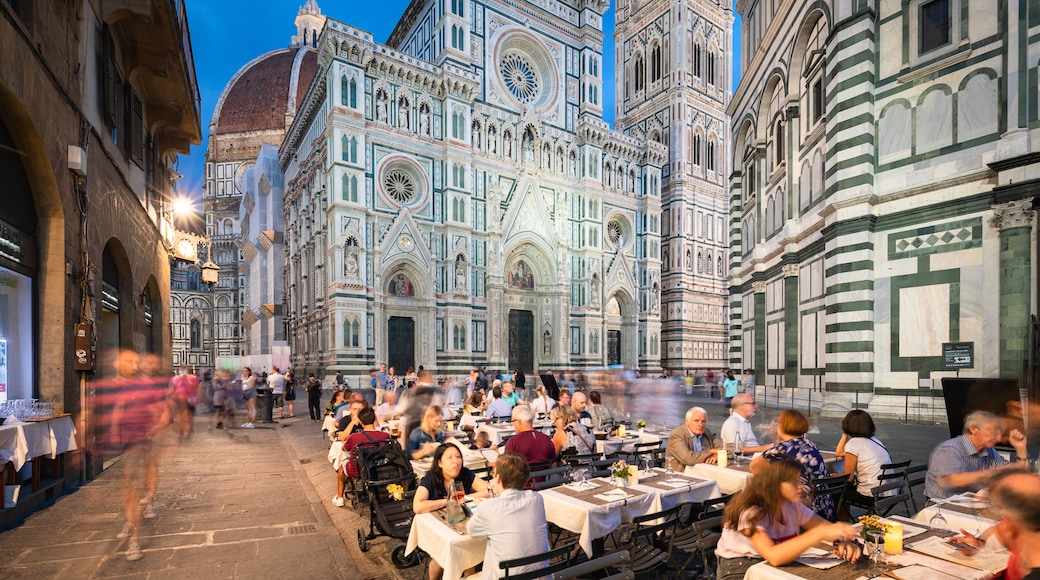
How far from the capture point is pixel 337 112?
96.4 ft

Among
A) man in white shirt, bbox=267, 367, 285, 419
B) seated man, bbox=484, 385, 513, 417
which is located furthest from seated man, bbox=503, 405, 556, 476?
man in white shirt, bbox=267, 367, 285, 419

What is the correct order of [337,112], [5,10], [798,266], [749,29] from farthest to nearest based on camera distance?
1. [337,112]
2. [749,29]
3. [798,266]
4. [5,10]

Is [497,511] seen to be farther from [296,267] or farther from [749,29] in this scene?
[296,267]

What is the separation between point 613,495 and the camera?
4.99 metres

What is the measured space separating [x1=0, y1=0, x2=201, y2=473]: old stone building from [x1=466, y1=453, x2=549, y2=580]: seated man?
23.5 ft

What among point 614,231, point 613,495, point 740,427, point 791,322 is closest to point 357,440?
→ point 613,495

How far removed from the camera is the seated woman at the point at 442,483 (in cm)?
451

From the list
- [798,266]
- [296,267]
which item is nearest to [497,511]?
[798,266]

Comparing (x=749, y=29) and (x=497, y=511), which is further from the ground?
(x=749, y=29)

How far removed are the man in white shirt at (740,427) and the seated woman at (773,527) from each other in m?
3.52

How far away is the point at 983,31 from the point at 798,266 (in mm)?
7761

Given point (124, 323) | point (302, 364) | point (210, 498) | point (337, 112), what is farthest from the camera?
point (302, 364)

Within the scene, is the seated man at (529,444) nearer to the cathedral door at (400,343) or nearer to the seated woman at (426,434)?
the seated woman at (426,434)

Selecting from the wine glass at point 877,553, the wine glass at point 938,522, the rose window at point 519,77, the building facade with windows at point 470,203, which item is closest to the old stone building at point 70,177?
the wine glass at point 877,553
